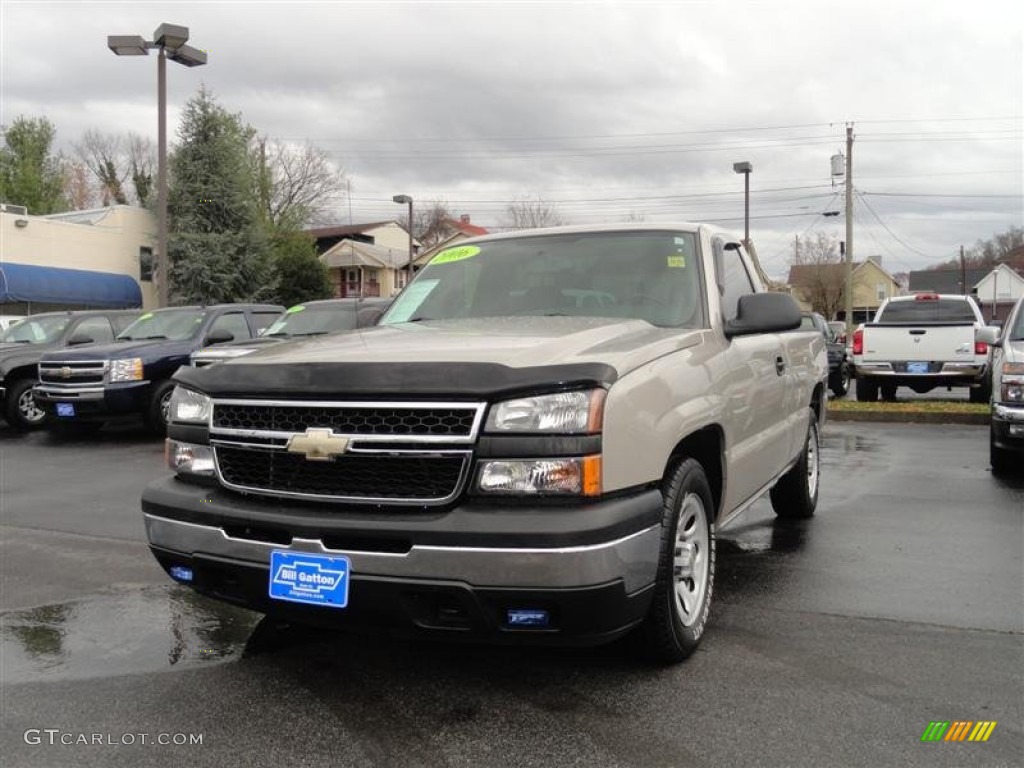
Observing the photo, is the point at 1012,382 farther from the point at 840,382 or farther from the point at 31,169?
the point at 31,169

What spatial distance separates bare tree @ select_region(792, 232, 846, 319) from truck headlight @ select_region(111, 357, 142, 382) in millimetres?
61777

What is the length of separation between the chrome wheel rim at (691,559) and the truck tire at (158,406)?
9.54m

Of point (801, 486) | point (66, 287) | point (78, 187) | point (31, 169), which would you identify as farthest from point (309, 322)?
point (78, 187)

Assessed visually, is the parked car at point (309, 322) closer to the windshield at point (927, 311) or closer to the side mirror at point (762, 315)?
the side mirror at point (762, 315)

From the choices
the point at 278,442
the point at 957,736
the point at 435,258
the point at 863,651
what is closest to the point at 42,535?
the point at 435,258

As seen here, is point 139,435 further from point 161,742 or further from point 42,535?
point 161,742

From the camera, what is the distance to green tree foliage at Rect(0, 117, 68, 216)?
54.3 meters

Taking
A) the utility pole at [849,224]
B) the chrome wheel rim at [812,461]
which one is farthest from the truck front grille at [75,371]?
the utility pole at [849,224]

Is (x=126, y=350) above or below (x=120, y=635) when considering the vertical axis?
above

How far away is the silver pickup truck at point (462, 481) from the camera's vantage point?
107 inches

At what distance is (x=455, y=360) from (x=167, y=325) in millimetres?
10951

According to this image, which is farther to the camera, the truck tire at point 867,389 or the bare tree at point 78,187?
the bare tree at point 78,187

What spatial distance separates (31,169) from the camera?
54500 millimetres

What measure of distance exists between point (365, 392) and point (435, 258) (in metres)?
2.29
